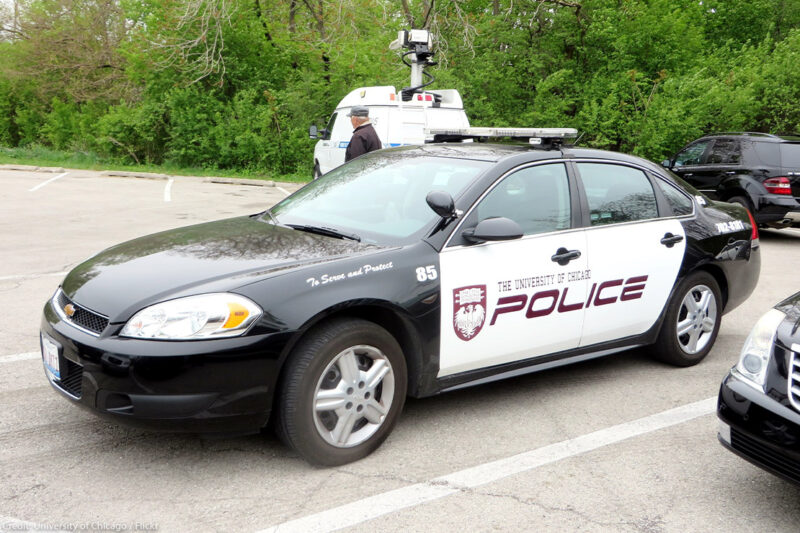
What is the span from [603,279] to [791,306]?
1263 millimetres

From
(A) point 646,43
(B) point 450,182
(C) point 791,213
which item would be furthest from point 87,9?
(B) point 450,182

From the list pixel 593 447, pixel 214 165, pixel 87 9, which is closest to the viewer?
pixel 593 447

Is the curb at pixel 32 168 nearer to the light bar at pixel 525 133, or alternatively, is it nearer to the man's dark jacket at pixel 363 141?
the man's dark jacket at pixel 363 141

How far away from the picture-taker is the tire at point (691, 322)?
5.15 metres

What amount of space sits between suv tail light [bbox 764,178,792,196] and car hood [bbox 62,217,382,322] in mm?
9519

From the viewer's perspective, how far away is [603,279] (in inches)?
182

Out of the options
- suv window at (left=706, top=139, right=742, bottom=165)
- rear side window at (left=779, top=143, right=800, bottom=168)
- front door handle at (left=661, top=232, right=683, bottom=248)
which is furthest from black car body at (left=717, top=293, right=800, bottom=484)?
suv window at (left=706, top=139, right=742, bottom=165)

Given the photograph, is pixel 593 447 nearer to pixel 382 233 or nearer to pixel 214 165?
pixel 382 233

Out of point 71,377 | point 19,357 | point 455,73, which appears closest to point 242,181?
point 455,73

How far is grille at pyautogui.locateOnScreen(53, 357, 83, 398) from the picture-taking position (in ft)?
11.2

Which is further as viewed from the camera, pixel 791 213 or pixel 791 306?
pixel 791 213

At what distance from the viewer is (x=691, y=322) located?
530 cm

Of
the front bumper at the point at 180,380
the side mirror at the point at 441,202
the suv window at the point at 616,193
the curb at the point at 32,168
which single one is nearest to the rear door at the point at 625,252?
the suv window at the point at 616,193

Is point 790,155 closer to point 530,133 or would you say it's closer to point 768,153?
point 768,153
